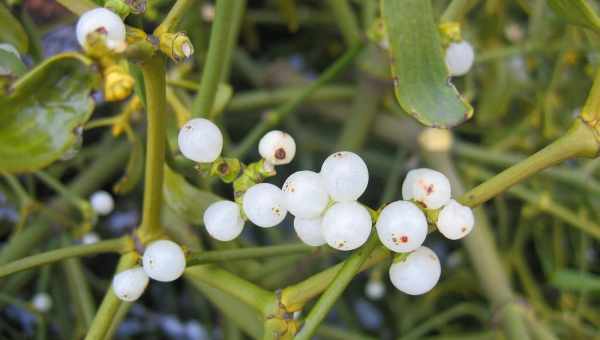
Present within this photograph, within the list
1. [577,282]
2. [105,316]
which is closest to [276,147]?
[105,316]

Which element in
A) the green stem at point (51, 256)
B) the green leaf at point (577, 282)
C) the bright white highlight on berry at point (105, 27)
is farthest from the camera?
the green leaf at point (577, 282)

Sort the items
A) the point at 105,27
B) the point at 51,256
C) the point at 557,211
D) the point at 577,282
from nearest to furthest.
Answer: the point at 105,27
the point at 51,256
the point at 577,282
the point at 557,211

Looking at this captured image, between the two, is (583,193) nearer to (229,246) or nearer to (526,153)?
(526,153)

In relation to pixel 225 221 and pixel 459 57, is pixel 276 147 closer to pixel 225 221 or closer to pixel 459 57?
pixel 225 221

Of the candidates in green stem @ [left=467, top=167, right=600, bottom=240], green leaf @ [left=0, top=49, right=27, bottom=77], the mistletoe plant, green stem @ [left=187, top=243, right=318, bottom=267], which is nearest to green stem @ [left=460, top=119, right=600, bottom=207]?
the mistletoe plant

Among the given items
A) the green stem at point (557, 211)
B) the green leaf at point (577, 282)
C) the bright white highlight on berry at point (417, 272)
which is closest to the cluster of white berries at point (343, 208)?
the bright white highlight on berry at point (417, 272)

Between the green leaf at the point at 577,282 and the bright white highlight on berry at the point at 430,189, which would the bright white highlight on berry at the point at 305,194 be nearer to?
the bright white highlight on berry at the point at 430,189
